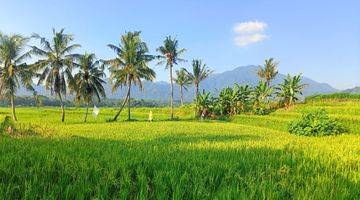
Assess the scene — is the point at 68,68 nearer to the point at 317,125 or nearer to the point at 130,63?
the point at 130,63

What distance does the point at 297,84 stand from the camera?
39000 millimetres

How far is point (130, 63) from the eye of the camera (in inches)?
1453

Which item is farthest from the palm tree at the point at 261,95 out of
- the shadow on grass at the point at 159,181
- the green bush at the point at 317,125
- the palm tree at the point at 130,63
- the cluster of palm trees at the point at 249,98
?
the shadow on grass at the point at 159,181

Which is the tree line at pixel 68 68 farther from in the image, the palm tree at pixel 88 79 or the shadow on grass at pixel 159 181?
the shadow on grass at pixel 159 181

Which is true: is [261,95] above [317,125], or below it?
above

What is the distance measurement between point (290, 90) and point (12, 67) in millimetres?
25778

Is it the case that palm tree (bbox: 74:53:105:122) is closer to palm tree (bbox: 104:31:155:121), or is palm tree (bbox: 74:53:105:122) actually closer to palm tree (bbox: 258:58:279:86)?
palm tree (bbox: 104:31:155:121)

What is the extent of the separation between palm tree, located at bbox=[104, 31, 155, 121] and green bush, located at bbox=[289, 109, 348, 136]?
1971cm

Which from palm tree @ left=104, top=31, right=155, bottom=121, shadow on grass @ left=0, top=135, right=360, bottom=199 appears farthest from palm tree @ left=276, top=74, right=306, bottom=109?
shadow on grass @ left=0, top=135, right=360, bottom=199

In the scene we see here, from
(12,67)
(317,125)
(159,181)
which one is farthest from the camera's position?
(12,67)

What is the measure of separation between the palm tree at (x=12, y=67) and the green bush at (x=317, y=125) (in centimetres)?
2522

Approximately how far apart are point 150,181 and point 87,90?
34.3m

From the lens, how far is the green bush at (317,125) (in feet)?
59.0

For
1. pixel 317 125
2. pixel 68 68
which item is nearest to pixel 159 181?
pixel 317 125
